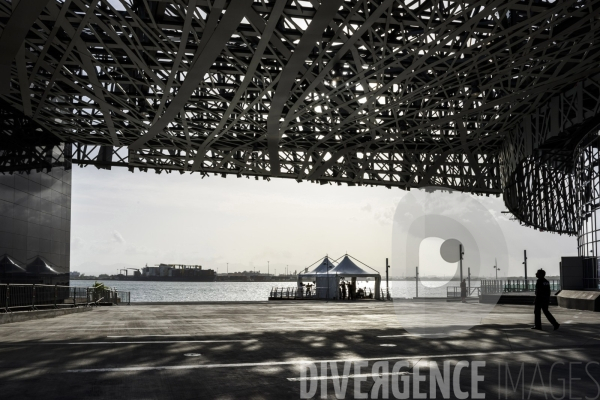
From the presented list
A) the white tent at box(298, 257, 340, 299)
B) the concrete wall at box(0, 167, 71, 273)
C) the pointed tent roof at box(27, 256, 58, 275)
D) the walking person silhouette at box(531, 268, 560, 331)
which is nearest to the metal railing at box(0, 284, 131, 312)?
the pointed tent roof at box(27, 256, 58, 275)

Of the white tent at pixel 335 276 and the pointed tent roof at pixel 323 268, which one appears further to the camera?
the pointed tent roof at pixel 323 268

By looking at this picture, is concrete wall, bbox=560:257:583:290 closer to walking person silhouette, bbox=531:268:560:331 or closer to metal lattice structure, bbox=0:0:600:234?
metal lattice structure, bbox=0:0:600:234

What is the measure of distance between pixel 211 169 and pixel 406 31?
2730 cm

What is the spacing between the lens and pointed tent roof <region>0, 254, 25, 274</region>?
3319 cm

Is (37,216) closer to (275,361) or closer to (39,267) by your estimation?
(39,267)

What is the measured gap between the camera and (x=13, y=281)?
34.2m

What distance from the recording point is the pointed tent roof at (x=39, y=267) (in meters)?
37.0

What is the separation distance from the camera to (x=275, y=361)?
1098cm

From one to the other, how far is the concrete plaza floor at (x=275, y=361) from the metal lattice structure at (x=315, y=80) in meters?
10.5

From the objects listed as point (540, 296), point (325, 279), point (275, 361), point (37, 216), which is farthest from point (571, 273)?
point (37, 216)

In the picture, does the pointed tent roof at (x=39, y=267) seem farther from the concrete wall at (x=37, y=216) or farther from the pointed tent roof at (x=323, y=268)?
the pointed tent roof at (x=323, y=268)

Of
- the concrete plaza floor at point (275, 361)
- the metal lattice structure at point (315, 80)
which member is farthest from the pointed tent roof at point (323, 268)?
the concrete plaza floor at point (275, 361)

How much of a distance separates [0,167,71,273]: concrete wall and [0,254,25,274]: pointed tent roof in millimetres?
278

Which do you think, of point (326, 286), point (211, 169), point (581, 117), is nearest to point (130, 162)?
point (211, 169)
